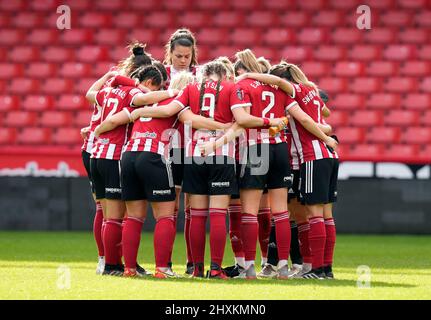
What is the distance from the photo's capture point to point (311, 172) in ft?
26.0

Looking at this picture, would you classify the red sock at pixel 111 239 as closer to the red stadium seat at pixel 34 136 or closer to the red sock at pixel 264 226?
the red sock at pixel 264 226

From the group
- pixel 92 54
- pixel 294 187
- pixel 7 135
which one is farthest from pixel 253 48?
pixel 294 187

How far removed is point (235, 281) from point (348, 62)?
8.67 m

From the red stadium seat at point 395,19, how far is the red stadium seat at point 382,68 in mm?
742

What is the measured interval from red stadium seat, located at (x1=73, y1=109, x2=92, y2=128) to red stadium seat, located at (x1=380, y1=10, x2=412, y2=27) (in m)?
4.57

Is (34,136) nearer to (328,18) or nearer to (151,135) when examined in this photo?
(328,18)

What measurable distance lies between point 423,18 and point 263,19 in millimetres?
2373

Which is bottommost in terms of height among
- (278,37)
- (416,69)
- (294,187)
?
(294,187)

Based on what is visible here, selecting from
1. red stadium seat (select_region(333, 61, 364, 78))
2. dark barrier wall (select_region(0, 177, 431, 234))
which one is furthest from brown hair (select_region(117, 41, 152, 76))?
red stadium seat (select_region(333, 61, 364, 78))

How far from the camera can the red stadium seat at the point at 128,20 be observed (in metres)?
16.2

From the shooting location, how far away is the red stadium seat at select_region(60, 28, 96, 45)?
16141mm

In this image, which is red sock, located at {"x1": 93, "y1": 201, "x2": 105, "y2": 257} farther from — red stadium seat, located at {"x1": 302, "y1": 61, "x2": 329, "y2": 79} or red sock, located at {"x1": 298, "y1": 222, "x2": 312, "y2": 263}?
red stadium seat, located at {"x1": 302, "y1": 61, "x2": 329, "y2": 79}

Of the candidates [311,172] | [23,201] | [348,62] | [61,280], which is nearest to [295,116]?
[311,172]

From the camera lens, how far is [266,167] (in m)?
7.82
